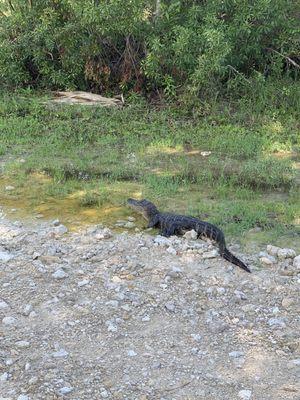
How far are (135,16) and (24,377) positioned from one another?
7.17m

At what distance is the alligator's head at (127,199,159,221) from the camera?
6.45 metres

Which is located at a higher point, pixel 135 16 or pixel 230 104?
pixel 135 16

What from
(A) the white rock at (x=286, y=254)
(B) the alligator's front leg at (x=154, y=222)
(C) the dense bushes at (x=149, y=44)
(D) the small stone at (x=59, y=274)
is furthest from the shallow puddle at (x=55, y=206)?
(C) the dense bushes at (x=149, y=44)

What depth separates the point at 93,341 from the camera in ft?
13.7

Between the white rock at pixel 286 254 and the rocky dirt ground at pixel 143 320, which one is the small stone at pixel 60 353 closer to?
the rocky dirt ground at pixel 143 320

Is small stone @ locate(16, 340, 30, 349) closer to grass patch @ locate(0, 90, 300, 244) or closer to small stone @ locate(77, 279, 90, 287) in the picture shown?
small stone @ locate(77, 279, 90, 287)

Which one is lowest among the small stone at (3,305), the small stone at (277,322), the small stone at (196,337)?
the small stone at (277,322)

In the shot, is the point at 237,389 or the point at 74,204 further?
the point at 74,204

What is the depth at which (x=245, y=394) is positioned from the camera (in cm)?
365

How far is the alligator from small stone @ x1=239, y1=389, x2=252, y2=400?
159cm

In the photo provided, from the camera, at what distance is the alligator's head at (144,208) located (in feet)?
21.2

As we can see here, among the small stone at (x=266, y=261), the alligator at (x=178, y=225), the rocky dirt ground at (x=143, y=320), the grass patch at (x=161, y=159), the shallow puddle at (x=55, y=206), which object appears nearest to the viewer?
the rocky dirt ground at (x=143, y=320)

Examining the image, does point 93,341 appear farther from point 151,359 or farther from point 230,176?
point 230,176

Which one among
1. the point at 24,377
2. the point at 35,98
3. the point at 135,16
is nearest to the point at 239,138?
the point at 135,16
